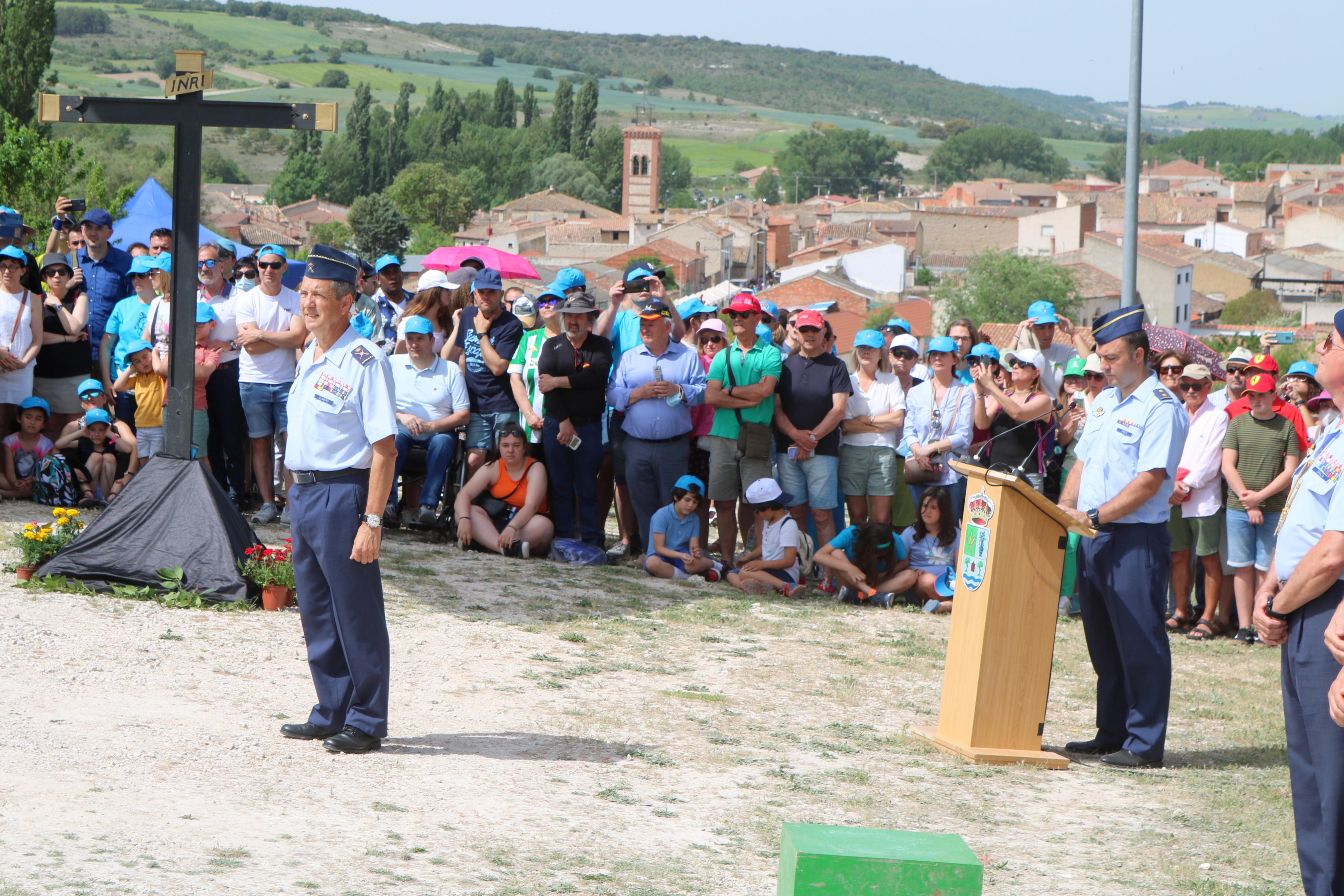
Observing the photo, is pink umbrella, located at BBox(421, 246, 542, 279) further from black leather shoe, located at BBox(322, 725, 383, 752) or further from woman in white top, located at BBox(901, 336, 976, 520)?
black leather shoe, located at BBox(322, 725, 383, 752)

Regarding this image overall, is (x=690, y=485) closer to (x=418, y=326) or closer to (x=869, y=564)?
(x=869, y=564)

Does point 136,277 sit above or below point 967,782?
above

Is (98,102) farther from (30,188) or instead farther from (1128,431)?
(30,188)

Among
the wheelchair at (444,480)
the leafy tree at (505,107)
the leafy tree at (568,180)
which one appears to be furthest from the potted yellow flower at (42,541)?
the leafy tree at (505,107)

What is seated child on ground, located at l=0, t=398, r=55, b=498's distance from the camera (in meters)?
9.66

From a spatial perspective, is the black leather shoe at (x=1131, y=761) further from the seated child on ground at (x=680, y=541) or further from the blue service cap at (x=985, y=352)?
the seated child on ground at (x=680, y=541)

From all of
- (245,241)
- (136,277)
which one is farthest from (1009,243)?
(136,277)

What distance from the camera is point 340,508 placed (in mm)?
5180

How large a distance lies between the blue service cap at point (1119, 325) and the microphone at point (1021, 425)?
2.53m

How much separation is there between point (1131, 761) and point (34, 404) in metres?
7.94

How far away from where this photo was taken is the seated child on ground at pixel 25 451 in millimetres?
9656

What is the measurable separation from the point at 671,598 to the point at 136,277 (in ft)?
16.1

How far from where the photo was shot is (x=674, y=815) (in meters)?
4.81

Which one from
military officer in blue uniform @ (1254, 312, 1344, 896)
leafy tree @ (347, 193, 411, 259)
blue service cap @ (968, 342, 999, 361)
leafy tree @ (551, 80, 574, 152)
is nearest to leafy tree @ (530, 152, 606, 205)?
leafy tree @ (551, 80, 574, 152)
